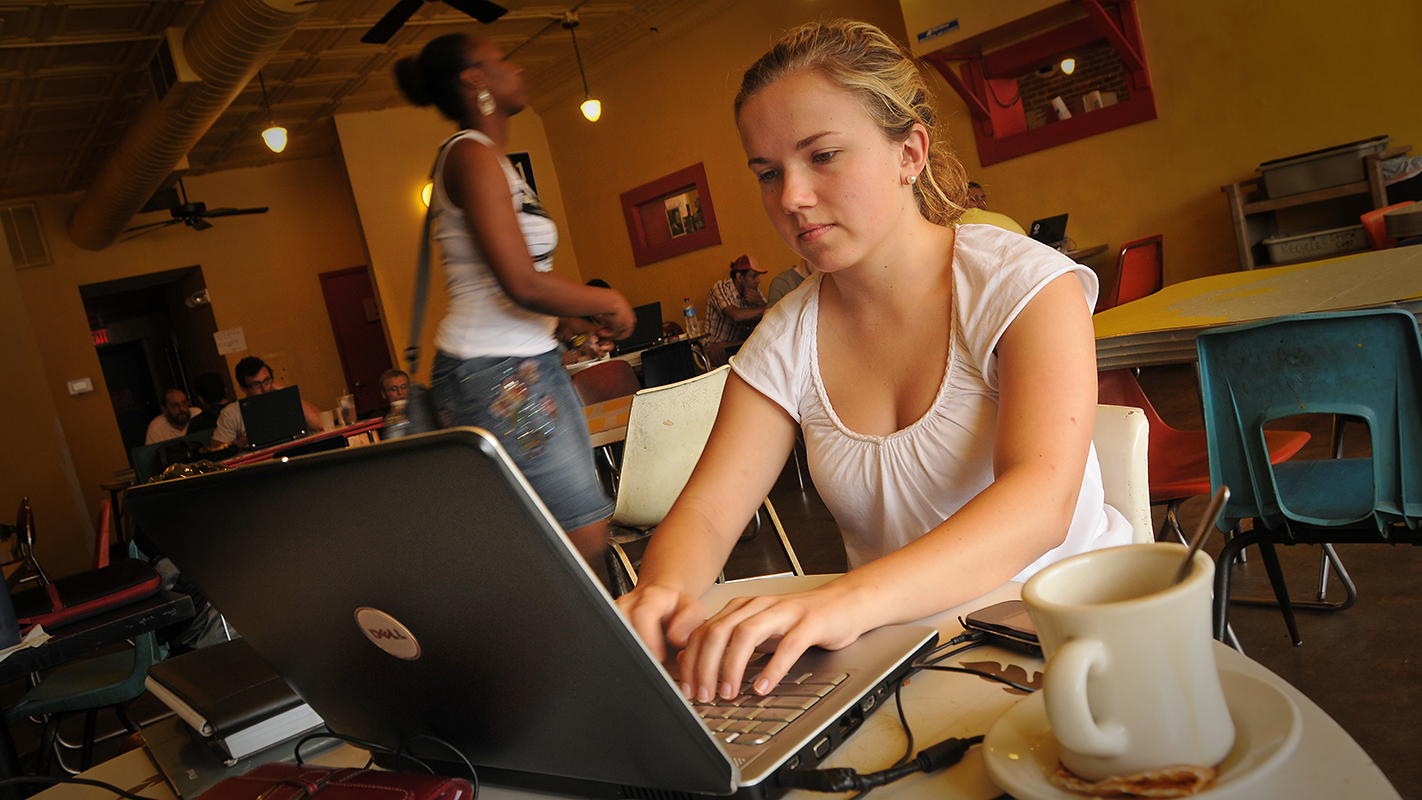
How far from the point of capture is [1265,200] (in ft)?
17.1

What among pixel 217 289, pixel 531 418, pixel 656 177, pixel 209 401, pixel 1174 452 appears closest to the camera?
pixel 531 418

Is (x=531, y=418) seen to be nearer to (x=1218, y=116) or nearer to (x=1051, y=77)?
(x=1218, y=116)

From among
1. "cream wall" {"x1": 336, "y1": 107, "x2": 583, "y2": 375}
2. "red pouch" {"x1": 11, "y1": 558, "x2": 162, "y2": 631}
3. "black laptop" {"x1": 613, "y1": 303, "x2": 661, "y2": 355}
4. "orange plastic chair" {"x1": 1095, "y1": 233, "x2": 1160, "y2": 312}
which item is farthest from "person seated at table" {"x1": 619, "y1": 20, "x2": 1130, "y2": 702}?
"cream wall" {"x1": 336, "y1": 107, "x2": 583, "y2": 375}

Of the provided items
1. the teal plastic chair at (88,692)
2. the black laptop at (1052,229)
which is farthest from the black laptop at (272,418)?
the black laptop at (1052,229)

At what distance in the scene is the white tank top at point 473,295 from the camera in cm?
183

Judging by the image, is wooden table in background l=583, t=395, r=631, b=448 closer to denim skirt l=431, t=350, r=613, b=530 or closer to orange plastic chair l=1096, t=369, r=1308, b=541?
denim skirt l=431, t=350, r=613, b=530

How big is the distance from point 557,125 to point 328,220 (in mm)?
2833

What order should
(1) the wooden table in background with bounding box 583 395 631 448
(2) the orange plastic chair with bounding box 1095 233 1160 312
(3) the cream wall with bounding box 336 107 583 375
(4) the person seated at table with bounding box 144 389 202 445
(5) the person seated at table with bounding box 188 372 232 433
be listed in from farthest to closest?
(3) the cream wall with bounding box 336 107 583 375 < (4) the person seated at table with bounding box 144 389 202 445 < (5) the person seated at table with bounding box 188 372 232 433 < (2) the orange plastic chair with bounding box 1095 233 1160 312 < (1) the wooden table in background with bounding box 583 395 631 448

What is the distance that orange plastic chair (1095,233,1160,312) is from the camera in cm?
450

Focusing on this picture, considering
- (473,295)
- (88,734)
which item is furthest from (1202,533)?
(88,734)

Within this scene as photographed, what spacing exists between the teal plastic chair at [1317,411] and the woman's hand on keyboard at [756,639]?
109cm

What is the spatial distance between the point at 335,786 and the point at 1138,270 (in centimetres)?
479

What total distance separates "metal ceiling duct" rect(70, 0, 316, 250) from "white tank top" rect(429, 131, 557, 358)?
4.09 meters

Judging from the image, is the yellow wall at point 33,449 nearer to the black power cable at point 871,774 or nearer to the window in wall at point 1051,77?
the window in wall at point 1051,77
